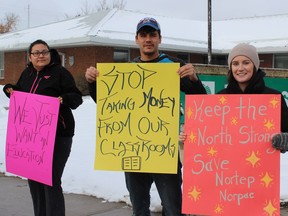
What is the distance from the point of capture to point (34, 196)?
3.90 m

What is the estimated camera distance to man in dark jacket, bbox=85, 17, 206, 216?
3.12 m

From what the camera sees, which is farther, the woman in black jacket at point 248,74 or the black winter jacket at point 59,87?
the black winter jacket at point 59,87

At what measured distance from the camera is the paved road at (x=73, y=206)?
4859 mm

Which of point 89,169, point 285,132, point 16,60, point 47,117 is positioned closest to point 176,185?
point 285,132

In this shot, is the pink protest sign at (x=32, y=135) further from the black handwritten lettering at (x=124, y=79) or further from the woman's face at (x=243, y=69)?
the woman's face at (x=243, y=69)

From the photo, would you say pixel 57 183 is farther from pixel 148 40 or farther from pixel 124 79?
pixel 148 40

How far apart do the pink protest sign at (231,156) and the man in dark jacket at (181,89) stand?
177 mm

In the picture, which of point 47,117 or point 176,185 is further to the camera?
point 47,117

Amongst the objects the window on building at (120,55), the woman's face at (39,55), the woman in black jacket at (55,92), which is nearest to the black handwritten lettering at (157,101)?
the woman in black jacket at (55,92)

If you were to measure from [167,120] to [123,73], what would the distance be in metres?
0.48

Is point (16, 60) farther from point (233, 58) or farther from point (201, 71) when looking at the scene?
point (233, 58)

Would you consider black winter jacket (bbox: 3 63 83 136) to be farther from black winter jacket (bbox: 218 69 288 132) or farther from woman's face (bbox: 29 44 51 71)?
black winter jacket (bbox: 218 69 288 132)

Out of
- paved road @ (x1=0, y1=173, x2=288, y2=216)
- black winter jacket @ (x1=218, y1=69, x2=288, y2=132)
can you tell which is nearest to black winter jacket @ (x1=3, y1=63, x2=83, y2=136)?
Answer: black winter jacket @ (x1=218, y1=69, x2=288, y2=132)

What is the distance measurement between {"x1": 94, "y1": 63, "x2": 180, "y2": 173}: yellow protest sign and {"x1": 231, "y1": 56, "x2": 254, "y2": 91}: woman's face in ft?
1.35
